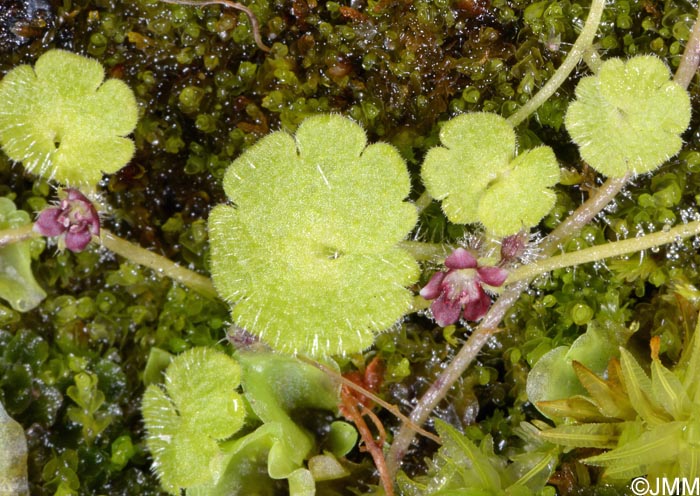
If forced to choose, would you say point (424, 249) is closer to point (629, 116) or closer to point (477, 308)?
point (477, 308)

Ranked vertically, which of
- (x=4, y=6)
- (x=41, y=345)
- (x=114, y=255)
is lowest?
(x=41, y=345)

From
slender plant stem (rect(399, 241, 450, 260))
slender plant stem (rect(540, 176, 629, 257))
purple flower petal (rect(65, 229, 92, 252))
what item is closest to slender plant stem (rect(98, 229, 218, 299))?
purple flower petal (rect(65, 229, 92, 252))

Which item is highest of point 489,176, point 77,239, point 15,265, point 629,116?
point 629,116

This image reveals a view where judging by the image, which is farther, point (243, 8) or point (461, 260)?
point (243, 8)

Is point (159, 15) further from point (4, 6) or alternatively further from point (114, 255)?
point (114, 255)

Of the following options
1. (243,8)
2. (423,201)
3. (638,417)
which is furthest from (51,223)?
(638,417)

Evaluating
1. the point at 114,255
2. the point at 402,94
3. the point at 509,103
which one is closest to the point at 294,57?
the point at 402,94

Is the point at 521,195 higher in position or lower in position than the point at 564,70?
lower
